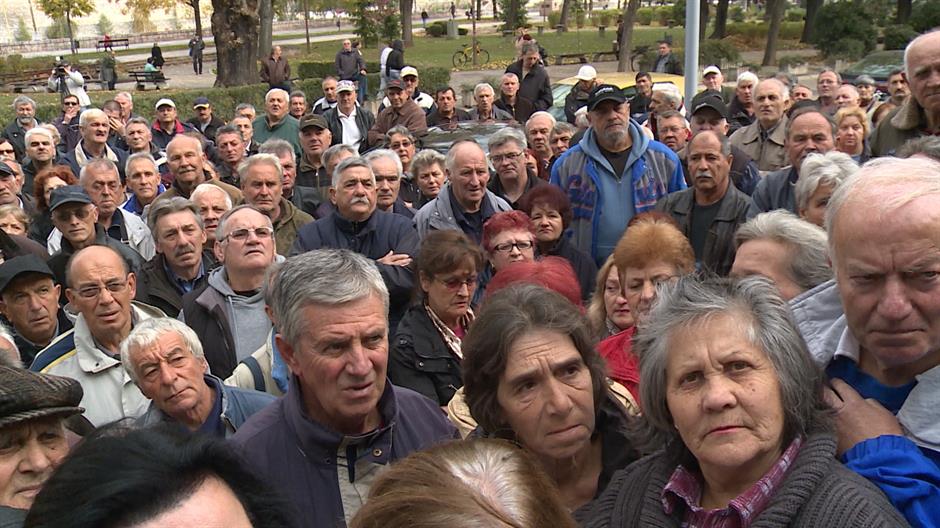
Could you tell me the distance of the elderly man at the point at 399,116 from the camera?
12234 mm

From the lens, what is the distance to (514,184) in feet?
24.2

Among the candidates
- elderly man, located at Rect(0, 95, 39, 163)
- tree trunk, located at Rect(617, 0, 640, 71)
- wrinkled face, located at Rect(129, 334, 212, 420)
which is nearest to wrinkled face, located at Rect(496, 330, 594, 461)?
wrinkled face, located at Rect(129, 334, 212, 420)

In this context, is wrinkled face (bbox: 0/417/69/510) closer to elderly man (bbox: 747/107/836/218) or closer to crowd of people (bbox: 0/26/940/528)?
crowd of people (bbox: 0/26/940/528)

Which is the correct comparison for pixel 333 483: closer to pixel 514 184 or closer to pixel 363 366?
pixel 363 366

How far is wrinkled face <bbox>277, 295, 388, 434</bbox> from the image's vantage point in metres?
2.88

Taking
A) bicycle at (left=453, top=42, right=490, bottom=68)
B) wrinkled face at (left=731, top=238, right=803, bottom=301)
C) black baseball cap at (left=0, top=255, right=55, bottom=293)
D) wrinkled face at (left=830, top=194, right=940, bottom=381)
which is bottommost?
bicycle at (left=453, top=42, right=490, bottom=68)

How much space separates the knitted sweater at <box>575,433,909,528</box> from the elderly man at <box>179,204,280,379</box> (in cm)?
292

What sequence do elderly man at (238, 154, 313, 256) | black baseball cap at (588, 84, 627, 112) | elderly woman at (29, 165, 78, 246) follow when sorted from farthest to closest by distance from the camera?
elderly woman at (29, 165, 78, 246)
elderly man at (238, 154, 313, 256)
black baseball cap at (588, 84, 627, 112)

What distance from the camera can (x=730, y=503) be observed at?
2.03 metres

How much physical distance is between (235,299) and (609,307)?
2.05 metres

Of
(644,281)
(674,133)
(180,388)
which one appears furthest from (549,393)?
(674,133)

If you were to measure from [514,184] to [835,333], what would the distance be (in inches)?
202

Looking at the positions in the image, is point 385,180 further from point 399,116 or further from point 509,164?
point 399,116

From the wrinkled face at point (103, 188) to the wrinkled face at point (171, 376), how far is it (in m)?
3.75
